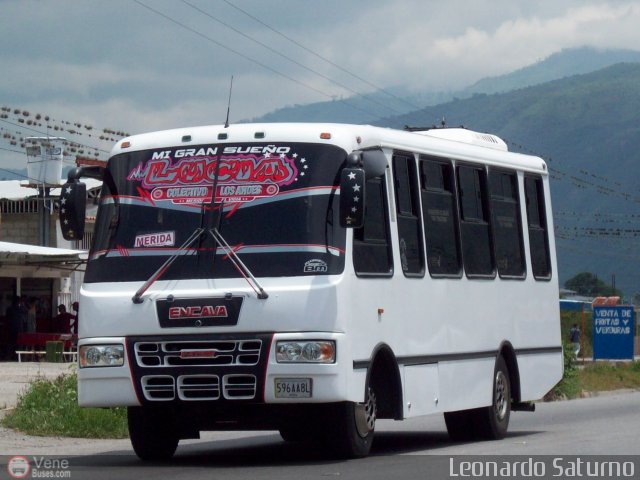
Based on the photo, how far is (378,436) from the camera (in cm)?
1744

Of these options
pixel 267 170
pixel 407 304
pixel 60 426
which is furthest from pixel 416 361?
pixel 60 426

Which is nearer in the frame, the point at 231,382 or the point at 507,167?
the point at 231,382

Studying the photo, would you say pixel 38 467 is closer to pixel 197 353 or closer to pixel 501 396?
pixel 197 353

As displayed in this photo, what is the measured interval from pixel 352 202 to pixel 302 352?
133 cm

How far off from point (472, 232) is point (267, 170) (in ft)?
11.7

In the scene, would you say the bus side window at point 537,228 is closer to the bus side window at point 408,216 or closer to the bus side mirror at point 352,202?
A: the bus side window at point 408,216

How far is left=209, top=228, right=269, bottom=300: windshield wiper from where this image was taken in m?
12.5

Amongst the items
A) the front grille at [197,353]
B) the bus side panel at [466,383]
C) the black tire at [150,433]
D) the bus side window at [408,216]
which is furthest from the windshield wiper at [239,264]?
the bus side panel at [466,383]

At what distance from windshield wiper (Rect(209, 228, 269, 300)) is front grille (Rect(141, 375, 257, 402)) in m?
0.72

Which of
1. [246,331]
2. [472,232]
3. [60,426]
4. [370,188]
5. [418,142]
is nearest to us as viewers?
[246,331]

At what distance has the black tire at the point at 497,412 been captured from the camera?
16109 millimetres

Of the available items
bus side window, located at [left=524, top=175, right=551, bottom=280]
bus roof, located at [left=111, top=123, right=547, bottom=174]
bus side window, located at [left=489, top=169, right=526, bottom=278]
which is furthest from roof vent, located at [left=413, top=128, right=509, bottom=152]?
bus roof, located at [left=111, top=123, right=547, bottom=174]

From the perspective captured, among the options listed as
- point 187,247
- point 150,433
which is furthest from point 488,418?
point 187,247

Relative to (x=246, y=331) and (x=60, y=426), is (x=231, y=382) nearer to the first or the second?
(x=246, y=331)
